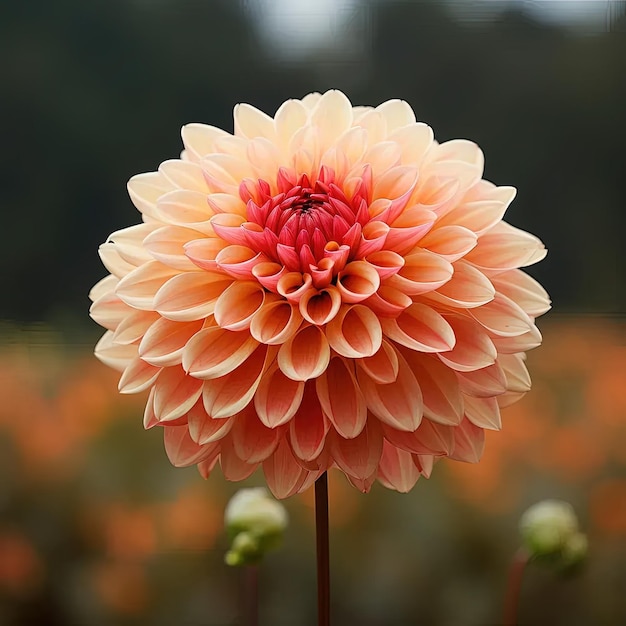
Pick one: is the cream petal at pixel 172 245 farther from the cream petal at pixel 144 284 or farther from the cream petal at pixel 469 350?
the cream petal at pixel 469 350

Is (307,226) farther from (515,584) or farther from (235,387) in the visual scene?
(515,584)

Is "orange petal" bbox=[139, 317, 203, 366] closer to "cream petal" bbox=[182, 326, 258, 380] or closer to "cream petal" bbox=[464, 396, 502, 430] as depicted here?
"cream petal" bbox=[182, 326, 258, 380]

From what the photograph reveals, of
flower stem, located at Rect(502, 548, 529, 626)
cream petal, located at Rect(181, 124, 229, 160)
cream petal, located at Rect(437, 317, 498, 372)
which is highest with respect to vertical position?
cream petal, located at Rect(181, 124, 229, 160)

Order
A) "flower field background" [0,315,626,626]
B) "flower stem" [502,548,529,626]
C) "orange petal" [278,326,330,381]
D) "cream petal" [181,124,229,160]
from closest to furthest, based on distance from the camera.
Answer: "orange petal" [278,326,330,381] → "cream petal" [181,124,229,160] → "flower stem" [502,548,529,626] → "flower field background" [0,315,626,626]

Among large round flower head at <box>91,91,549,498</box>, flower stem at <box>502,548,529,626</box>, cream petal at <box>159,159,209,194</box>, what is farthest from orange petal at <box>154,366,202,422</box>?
flower stem at <box>502,548,529,626</box>

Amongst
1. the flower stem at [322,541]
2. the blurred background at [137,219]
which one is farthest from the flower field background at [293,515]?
the flower stem at [322,541]

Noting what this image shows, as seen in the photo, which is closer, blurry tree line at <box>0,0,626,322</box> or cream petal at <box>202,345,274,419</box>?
cream petal at <box>202,345,274,419</box>
